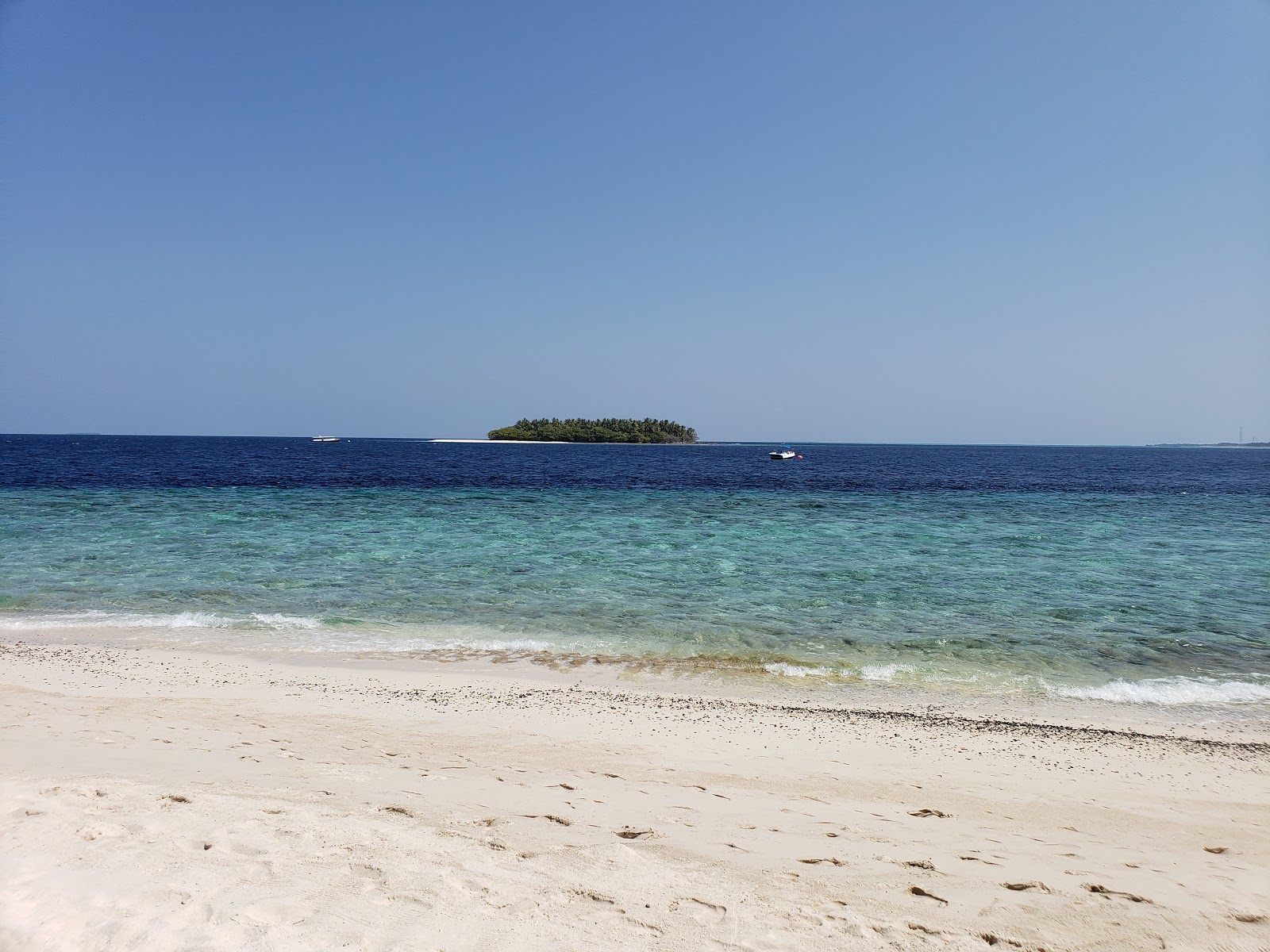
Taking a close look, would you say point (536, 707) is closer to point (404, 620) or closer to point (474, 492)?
point (404, 620)

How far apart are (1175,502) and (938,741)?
43071 millimetres

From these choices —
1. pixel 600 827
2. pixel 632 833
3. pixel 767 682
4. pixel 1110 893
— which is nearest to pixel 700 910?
pixel 632 833

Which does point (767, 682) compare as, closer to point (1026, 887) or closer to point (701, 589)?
point (1026, 887)

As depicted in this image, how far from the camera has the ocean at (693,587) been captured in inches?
435

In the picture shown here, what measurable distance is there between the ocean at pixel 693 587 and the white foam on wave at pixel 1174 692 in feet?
0.14

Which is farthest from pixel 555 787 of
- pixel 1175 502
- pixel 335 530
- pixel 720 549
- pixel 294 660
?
pixel 1175 502

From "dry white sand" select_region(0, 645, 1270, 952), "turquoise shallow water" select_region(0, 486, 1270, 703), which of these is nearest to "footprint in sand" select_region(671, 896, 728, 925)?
"dry white sand" select_region(0, 645, 1270, 952)

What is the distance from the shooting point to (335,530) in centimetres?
2484

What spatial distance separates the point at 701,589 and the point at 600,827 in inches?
432

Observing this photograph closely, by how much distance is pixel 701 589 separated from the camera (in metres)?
16.0

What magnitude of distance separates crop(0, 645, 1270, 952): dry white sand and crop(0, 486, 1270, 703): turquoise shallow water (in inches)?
112

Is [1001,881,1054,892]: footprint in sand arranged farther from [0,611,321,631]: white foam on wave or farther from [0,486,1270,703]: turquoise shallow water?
[0,611,321,631]: white foam on wave

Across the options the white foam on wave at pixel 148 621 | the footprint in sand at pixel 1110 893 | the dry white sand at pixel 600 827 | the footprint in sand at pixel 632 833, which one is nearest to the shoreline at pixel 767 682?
the white foam on wave at pixel 148 621

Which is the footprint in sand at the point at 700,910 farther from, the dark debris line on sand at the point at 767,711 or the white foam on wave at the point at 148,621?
the white foam on wave at the point at 148,621
